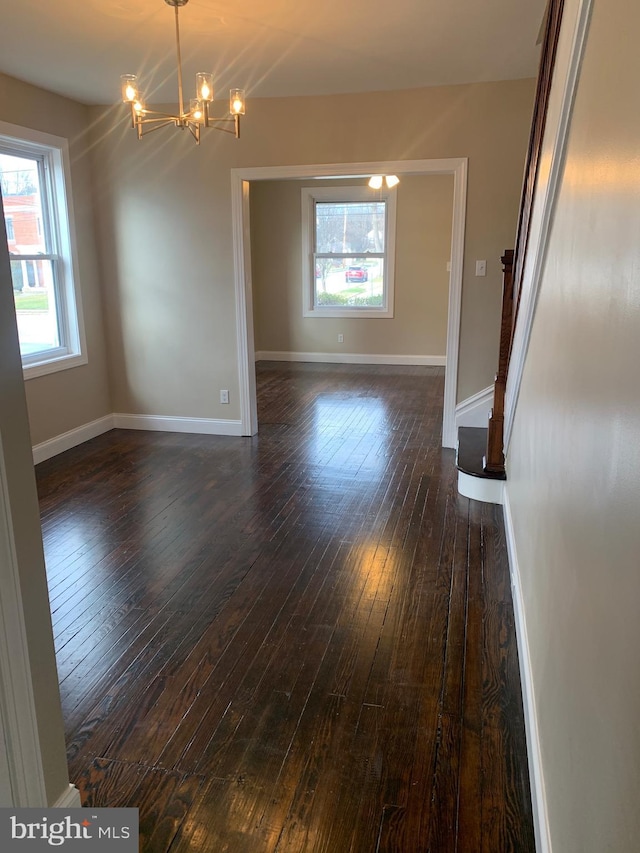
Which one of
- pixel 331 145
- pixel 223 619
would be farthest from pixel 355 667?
pixel 331 145

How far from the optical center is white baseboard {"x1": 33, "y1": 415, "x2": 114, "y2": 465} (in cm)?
473

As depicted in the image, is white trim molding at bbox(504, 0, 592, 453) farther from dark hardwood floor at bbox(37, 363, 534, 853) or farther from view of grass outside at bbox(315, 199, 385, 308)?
view of grass outside at bbox(315, 199, 385, 308)

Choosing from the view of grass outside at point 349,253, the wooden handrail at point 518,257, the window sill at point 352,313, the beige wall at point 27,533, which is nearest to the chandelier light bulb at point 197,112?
the wooden handrail at point 518,257

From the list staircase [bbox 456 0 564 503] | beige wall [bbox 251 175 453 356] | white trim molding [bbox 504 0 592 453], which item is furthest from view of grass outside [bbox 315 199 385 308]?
white trim molding [bbox 504 0 592 453]

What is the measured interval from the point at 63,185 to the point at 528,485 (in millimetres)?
4217

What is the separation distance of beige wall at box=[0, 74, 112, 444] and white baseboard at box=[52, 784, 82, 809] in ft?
11.2

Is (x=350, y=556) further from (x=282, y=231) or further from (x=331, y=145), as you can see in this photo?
(x=282, y=231)

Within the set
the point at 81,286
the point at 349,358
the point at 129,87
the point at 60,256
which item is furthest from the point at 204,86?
the point at 349,358

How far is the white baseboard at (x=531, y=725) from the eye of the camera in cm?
153

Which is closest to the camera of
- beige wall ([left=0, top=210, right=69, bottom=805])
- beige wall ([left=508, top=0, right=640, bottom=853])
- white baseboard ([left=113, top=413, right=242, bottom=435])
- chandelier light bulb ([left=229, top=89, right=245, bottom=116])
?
beige wall ([left=508, top=0, right=640, bottom=853])

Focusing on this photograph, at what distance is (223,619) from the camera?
263cm

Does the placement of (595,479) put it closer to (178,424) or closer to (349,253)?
(178,424)

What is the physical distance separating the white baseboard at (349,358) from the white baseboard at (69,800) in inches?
293

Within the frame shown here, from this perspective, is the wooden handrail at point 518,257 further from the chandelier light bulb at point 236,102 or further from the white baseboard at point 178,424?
the white baseboard at point 178,424
